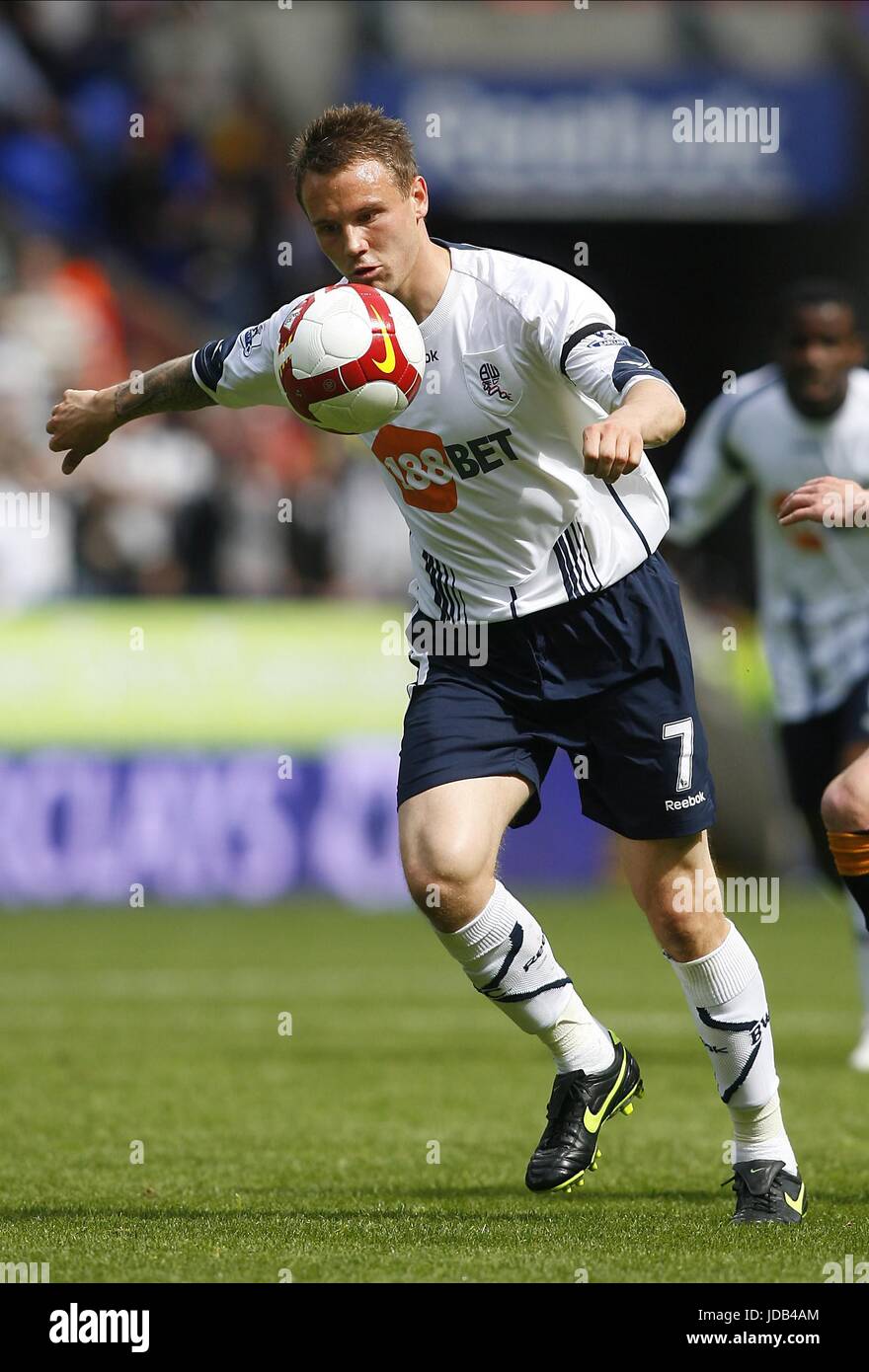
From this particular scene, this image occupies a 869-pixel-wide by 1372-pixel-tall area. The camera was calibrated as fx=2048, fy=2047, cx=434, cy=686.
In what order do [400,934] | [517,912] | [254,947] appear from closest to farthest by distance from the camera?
[517,912]
[254,947]
[400,934]

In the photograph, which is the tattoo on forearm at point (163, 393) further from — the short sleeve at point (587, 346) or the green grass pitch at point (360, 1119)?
the green grass pitch at point (360, 1119)

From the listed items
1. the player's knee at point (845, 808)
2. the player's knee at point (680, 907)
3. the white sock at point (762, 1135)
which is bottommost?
the white sock at point (762, 1135)

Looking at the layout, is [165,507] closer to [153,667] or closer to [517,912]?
[153,667]

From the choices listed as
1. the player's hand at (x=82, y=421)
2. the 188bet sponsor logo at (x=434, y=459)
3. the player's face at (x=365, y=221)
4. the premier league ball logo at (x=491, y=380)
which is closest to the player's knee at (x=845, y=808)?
the 188bet sponsor logo at (x=434, y=459)

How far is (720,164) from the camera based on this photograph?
19219 millimetres

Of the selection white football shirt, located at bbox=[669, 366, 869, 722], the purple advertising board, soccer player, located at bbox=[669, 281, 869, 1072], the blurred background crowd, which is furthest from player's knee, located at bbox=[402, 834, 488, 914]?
the blurred background crowd

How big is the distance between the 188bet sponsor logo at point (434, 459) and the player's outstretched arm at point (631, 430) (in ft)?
1.82

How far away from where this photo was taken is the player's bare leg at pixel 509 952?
4.72 metres

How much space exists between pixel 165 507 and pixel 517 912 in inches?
453

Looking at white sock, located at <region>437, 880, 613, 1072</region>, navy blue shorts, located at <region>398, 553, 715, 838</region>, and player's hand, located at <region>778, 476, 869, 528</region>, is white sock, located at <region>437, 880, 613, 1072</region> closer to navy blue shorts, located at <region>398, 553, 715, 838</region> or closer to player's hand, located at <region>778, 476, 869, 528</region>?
navy blue shorts, located at <region>398, 553, 715, 838</region>

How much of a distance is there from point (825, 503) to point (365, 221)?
1.21m

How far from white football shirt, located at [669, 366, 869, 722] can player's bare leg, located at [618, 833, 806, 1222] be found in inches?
123

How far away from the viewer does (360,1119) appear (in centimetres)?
661
